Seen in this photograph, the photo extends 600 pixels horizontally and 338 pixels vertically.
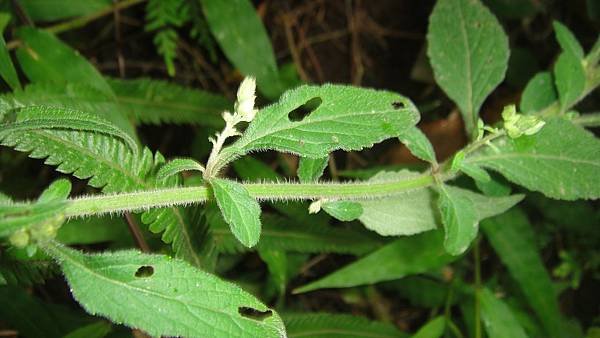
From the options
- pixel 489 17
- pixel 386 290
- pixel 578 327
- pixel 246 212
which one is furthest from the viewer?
pixel 386 290

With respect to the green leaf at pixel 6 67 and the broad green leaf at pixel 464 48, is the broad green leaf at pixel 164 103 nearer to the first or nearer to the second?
the green leaf at pixel 6 67

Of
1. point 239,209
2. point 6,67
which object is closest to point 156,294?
point 239,209

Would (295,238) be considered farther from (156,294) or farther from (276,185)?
(156,294)

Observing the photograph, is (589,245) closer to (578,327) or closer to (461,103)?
(578,327)

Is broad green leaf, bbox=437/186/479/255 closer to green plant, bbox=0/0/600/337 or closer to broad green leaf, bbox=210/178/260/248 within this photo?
green plant, bbox=0/0/600/337

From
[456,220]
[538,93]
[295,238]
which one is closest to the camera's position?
[456,220]

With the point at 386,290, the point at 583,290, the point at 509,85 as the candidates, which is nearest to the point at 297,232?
the point at 386,290

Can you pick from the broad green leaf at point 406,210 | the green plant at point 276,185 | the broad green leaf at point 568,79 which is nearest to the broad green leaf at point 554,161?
the green plant at point 276,185

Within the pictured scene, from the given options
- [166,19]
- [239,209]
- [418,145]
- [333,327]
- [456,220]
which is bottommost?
[333,327]
